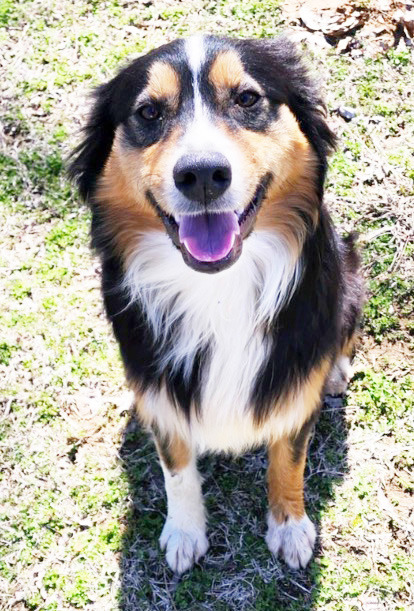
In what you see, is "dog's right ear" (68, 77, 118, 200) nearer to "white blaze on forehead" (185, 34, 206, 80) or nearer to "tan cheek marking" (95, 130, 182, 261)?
"tan cheek marking" (95, 130, 182, 261)

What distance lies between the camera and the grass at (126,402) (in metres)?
3.37

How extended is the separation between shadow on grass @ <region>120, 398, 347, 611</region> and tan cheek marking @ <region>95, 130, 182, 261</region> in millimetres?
1315

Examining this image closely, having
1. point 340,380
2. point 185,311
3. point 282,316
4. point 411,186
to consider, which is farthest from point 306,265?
point 411,186

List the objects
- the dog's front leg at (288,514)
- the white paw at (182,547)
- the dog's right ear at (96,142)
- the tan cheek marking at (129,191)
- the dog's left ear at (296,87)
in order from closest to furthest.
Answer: the tan cheek marking at (129,191)
the dog's left ear at (296,87)
the dog's right ear at (96,142)
the dog's front leg at (288,514)
the white paw at (182,547)

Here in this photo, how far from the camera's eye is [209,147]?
7.73 feet

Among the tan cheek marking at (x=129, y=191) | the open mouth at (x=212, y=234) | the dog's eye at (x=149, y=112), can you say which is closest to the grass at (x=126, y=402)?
the tan cheek marking at (x=129, y=191)

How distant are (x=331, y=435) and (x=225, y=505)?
1.99 feet

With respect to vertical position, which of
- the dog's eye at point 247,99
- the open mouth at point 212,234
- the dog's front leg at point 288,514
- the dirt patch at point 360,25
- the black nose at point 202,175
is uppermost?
the dog's eye at point 247,99

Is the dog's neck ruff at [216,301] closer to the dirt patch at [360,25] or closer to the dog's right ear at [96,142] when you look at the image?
the dog's right ear at [96,142]

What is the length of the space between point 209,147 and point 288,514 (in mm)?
1747

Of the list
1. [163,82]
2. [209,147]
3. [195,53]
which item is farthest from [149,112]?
[209,147]

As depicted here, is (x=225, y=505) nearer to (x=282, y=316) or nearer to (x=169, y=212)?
(x=282, y=316)

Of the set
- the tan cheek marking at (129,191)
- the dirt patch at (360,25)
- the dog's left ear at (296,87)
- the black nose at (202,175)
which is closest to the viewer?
the black nose at (202,175)

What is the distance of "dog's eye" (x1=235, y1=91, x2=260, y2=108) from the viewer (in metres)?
2.60
